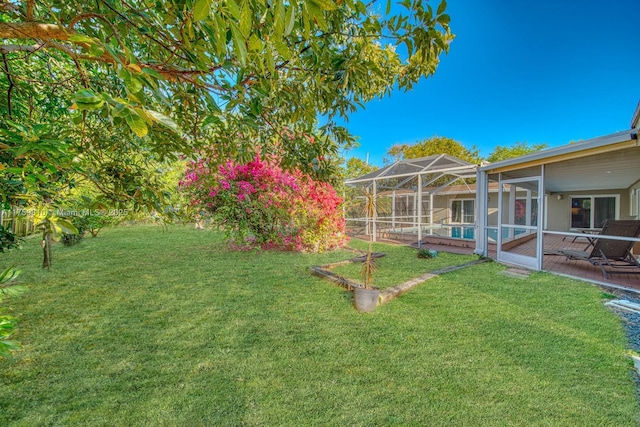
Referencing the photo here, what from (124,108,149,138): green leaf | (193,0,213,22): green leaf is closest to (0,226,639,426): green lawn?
(124,108,149,138): green leaf

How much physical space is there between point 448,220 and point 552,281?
1463 cm

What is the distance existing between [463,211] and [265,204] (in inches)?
641

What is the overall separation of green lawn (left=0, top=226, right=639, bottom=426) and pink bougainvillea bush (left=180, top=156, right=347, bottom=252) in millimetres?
2836

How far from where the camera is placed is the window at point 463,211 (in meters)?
18.4

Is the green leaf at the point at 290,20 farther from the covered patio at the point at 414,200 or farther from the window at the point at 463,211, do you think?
the window at the point at 463,211

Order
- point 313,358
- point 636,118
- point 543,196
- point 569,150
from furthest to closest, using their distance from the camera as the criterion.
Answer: point 543,196 < point 569,150 < point 636,118 < point 313,358

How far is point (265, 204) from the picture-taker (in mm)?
8070

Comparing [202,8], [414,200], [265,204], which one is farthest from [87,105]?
[414,200]

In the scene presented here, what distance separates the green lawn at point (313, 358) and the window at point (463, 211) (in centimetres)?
1402

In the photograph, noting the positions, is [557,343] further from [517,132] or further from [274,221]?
[517,132]

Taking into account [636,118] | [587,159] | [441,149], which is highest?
[441,149]

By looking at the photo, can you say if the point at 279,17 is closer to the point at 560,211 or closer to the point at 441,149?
the point at 560,211

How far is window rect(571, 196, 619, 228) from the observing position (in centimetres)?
1344

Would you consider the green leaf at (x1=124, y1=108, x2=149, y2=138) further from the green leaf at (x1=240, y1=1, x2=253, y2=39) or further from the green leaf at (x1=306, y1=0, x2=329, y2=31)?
the green leaf at (x1=306, y1=0, x2=329, y2=31)
